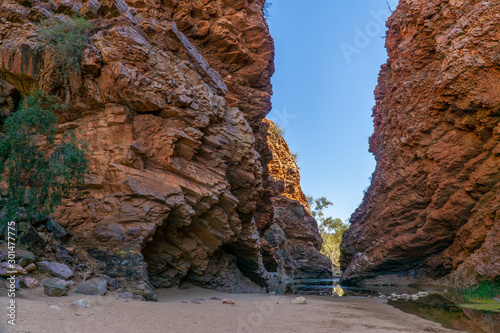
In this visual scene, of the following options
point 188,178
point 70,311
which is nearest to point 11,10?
point 188,178

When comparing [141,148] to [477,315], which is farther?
[141,148]

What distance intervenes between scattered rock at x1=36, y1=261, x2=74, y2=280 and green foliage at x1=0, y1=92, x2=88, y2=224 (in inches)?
65.8

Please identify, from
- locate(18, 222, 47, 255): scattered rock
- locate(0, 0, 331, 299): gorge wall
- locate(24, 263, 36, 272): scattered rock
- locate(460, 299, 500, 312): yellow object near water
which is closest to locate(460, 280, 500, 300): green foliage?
locate(460, 299, 500, 312): yellow object near water

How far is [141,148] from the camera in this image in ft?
43.0

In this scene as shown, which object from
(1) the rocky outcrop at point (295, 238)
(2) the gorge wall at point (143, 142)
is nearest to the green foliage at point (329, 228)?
(1) the rocky outcrop at point (295, 238)

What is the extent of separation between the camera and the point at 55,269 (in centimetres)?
853

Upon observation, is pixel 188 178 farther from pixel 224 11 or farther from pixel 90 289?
pixel 224 11

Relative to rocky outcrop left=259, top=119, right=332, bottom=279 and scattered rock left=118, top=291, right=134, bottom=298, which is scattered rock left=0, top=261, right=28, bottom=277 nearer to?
scattered rock left=118, top=291, right=134, bottom=298

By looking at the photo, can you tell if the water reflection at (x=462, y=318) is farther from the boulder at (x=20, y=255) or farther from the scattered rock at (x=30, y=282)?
the boulder at (x=20, y=255)

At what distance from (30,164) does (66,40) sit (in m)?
6.01

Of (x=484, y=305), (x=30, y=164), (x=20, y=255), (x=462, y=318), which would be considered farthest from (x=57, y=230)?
(x=484, y=305)

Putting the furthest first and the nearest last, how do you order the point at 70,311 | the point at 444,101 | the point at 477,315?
the point at 444,101, the point at 477,315, the point at 70,311

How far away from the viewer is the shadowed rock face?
17.1m

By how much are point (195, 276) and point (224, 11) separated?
60.9 ft
